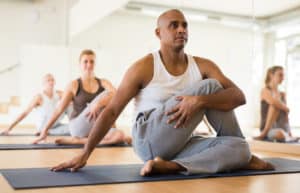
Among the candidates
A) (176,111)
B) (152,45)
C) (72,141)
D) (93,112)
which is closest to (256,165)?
(176,111)

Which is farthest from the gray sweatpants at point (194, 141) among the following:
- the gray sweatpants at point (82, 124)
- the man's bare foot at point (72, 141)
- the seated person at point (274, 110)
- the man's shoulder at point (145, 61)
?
the seated person at point (274, 110)

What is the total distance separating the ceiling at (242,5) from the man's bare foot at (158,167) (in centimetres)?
251

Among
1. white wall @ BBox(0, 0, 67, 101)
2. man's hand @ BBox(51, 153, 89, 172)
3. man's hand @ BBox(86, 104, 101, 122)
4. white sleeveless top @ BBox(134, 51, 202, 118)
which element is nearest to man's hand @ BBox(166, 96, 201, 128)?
white sleeveless top @ BBox(134, 51, 202, 118)

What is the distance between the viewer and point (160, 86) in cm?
212

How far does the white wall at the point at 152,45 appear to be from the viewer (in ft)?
15.3

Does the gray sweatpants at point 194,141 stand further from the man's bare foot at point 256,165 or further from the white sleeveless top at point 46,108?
the white sleeveless top at point 46,108

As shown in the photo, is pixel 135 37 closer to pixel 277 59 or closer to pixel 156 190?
pixel 277 59

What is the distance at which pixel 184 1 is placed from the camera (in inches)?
211

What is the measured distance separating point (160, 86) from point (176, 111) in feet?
0.64

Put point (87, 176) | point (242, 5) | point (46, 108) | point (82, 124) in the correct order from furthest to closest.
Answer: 1. point (46, 108)
2. point (242, 5)
3. point (82, 124)
4. point (87, 176)

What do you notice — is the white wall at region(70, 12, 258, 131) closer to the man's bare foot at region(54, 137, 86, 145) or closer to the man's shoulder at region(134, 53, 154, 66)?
the man's bare foot at region(54, 137, 86, 145)

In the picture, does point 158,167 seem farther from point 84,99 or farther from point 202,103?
point 84,99

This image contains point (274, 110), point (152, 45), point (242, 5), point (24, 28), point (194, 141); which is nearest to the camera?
point (194, 141)

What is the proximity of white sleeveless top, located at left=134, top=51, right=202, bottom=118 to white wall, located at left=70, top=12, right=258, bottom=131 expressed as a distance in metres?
2.32
